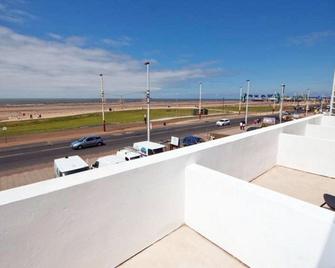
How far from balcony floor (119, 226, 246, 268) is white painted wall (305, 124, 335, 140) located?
10.3m

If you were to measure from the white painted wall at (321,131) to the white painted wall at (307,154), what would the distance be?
4266mm

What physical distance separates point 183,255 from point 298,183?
536 cm

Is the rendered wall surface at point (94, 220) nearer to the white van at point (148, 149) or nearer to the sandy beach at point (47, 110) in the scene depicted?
the white van at point (148, 149)

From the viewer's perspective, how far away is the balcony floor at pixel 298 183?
6695mm

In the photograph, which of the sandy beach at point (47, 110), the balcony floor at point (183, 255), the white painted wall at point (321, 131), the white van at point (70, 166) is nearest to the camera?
the balcony floor at point (183, 255)

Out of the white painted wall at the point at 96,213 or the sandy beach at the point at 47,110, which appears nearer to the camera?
the white painted wall at the point at 96,213

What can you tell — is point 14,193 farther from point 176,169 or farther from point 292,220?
point 292,220

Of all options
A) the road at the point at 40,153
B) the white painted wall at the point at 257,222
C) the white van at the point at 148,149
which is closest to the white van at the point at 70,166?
the white van at the point at 148,149

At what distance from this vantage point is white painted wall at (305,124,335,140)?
11.4 metres

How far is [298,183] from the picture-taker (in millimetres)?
7531

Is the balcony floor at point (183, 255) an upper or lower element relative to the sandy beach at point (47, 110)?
upper

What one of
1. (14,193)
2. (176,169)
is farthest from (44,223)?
(176,169)

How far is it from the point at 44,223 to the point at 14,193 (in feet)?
1.76

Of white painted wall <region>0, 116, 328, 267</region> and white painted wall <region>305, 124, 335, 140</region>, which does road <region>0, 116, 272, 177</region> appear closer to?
white painted wall <region>0, 116, 328, 267</region>
